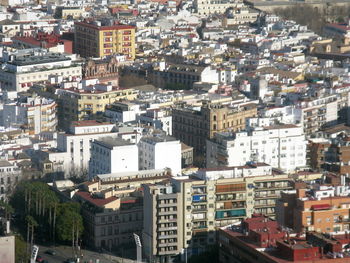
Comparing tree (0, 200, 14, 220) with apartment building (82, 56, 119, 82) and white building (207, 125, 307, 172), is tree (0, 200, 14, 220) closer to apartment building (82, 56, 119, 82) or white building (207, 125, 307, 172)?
white building (207, 125, 307, 172)

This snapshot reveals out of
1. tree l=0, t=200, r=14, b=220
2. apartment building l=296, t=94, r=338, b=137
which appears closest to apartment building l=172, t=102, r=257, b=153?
apartment building l=296, t=94, r=338, b=137

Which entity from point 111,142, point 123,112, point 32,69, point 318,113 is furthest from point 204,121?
point 32,69

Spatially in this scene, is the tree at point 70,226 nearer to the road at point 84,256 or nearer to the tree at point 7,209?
the road at point 84,256

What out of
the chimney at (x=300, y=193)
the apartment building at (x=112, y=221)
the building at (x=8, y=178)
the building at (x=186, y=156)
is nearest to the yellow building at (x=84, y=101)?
the building at (x=186, y=156)

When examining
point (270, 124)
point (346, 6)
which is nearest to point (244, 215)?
point (270, 124)

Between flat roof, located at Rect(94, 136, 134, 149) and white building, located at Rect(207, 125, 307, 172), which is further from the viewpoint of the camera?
white building, located at Rect(207, 125, 307, 172)
